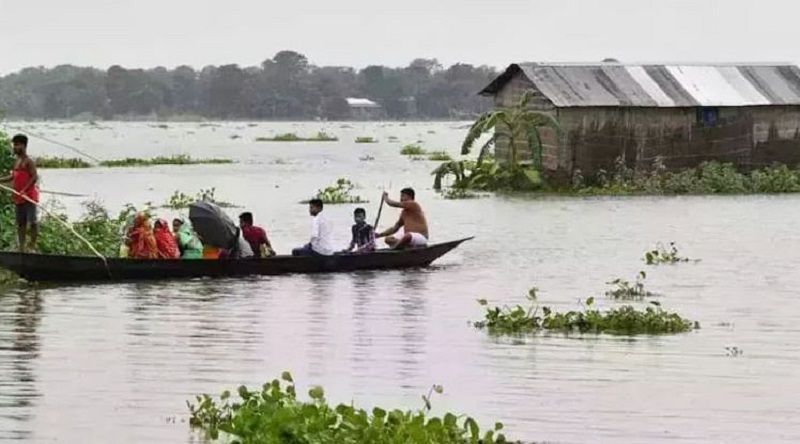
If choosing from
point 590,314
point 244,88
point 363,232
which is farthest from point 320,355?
point 244,88

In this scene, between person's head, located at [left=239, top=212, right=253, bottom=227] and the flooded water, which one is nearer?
the flooded water

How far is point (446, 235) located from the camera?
28250 millimetres

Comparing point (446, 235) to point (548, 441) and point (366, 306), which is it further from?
point (548, 441)

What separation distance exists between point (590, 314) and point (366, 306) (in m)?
2.86

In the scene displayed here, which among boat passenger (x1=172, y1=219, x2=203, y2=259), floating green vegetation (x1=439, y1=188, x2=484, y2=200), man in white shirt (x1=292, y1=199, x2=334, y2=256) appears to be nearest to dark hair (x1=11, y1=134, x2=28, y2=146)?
boat passenger (x1=172, y1=219, x2=203, y2=259)

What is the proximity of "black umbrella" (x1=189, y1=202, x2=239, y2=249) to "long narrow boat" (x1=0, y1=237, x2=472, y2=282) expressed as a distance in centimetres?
29

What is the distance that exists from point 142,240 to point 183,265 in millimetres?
545

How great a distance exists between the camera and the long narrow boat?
17.9 m

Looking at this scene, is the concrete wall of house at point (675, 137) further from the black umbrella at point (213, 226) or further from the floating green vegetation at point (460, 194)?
the black umbrella at point (213, 226)

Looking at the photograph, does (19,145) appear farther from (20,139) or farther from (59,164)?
(59,164)

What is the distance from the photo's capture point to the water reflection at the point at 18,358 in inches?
429

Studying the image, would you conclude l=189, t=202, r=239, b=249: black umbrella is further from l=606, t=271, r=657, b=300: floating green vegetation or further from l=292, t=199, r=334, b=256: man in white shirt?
l=606, t=271, r=657, b=300: floating green vegetation

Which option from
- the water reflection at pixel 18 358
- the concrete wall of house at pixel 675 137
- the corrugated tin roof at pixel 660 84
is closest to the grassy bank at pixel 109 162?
the corrugated tin roof at pixel 660 84

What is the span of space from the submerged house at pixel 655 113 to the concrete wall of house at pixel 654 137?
2 centimetres
